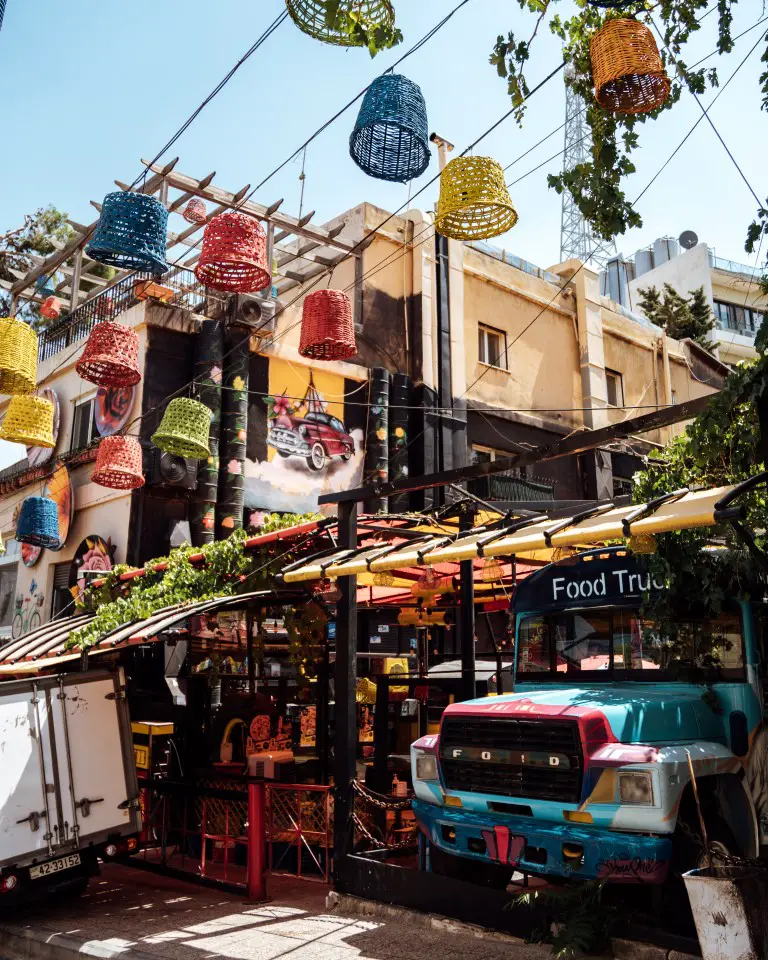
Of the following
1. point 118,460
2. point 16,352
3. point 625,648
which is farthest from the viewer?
point 118,460

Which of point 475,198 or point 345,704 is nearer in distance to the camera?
point 345,704

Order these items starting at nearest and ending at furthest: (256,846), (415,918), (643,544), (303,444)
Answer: (643,544) → (415,918) → (256,846) → (303,444)

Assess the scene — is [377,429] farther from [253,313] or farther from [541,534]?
[541,534]

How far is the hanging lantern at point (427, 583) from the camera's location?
39.0 ft

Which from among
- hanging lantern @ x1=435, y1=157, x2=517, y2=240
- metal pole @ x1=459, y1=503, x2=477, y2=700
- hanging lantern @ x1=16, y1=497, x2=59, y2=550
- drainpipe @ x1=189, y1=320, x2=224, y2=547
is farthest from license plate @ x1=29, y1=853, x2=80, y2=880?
hanging lantern @ x1=16, y1=497, x2=59, y2=550

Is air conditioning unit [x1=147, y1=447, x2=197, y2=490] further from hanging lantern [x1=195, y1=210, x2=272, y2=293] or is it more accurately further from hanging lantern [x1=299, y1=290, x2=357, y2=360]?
→ hanging lantern [x1=195, y1=210, x2=272, y2=293]

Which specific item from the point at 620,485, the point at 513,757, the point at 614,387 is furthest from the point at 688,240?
the point at 513,757

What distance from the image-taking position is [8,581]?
23609 millimetres

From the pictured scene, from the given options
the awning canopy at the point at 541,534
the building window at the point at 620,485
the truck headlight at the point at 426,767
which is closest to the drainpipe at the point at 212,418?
the awning canopy at the point at 541,534

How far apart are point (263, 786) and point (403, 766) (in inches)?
106

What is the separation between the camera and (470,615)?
10359mm

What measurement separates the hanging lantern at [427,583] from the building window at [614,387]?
52.7ft

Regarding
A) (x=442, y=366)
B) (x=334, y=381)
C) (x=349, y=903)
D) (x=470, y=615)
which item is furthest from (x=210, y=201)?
(x=349, y=903)

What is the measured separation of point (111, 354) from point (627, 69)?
922cm
